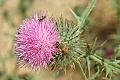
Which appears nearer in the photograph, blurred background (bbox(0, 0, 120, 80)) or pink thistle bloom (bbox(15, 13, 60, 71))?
pink thistle bloom (bbox(15, 13, 60, 71))

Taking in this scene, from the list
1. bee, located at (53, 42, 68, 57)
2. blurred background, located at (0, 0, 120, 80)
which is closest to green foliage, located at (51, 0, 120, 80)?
bee, located at (53, 42, 68, 57)

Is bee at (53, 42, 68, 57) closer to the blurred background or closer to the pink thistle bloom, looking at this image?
the pink thistle bloom

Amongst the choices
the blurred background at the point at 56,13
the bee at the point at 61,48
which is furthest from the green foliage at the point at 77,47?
Result: the blurred background at the point at 56,13

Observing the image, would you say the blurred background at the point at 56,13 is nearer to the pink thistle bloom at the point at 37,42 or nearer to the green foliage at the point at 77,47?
the green foliage at the point at 77,47

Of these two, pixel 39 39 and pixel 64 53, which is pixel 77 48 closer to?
pixel 64 53

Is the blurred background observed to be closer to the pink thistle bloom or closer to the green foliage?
the green foliage

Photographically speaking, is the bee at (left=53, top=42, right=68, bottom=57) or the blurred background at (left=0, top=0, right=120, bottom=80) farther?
the blurred background at (left=0, top=0, right=120, bottom=80)

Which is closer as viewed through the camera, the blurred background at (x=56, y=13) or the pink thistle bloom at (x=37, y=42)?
the pink thistle bloom at (x=37, y=42)

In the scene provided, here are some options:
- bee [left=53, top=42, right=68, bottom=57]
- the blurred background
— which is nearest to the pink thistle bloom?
bee [left=53, top=42, right=68, bottom=57]

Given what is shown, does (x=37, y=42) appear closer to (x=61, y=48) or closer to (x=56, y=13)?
(x=61, y=48)
